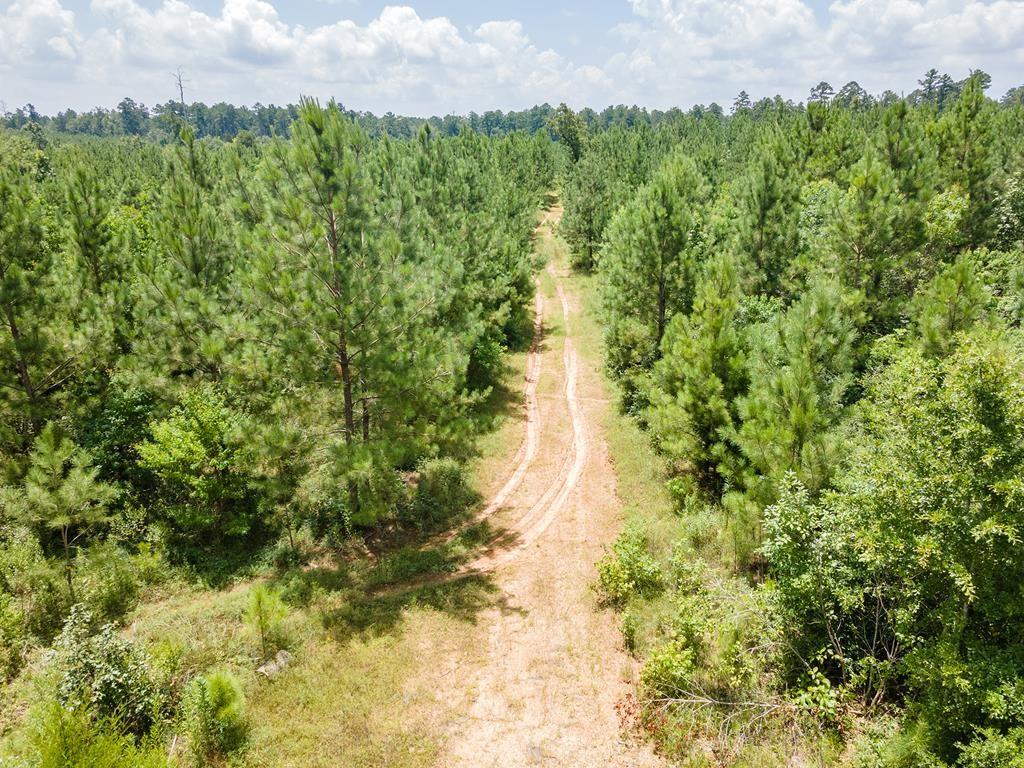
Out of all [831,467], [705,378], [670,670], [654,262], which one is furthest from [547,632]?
[654,262]

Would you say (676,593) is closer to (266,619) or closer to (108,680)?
(266,619)

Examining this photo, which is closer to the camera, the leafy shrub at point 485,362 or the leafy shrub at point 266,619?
the leafy shrub at point 266,619

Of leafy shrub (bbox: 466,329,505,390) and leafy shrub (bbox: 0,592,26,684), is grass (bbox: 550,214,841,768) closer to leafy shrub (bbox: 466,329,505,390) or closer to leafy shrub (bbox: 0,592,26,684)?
leafy shrub (bbox: 466,329,505,390)

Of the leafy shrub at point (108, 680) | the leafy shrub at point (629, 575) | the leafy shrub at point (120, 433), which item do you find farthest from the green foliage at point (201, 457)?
the leafy shrub at point (629, 575)

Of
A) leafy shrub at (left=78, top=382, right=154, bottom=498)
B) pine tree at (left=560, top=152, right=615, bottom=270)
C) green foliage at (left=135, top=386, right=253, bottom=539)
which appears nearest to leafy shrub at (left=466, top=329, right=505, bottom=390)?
green foliage at (left=135, top=386, right=253, bottom=539)

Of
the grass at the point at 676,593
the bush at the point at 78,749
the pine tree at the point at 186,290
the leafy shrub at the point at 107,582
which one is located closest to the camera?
the bush at the point at 78,749

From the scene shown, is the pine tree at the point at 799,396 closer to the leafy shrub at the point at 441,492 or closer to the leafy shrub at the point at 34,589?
the leafy shrub at the point at 441,492
